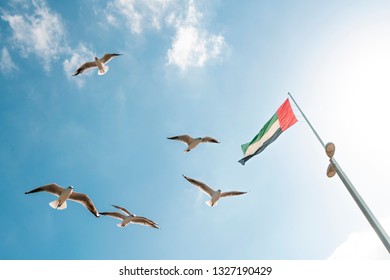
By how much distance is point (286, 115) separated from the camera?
462 inches

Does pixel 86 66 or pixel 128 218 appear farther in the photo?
pixel 86 66

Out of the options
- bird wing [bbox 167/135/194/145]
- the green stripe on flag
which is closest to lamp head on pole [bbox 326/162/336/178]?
the green stripe on flag

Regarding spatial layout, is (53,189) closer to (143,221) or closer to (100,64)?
(143,221)

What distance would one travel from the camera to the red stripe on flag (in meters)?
11.5

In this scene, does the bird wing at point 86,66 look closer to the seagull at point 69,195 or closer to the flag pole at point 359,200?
the seagull at point 69,195

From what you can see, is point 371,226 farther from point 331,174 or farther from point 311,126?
point 311,126

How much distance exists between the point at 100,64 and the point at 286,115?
37.0 ft

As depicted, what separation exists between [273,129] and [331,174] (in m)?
4.28

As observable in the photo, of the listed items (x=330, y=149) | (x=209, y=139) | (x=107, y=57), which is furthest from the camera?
(x=107, y=57)

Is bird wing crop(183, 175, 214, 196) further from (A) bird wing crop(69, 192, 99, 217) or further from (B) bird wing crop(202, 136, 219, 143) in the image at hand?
(A) bird wing crop(69, 192, 99, 217)

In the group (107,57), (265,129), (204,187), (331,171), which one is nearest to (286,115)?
(265,129)

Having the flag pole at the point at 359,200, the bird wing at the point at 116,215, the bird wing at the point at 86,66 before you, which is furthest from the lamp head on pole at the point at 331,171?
the bird wing at the point at 86,66

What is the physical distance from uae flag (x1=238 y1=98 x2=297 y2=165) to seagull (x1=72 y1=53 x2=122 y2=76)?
10064 millimetres

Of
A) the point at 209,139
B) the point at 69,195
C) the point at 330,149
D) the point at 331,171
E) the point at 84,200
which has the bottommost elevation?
the point at 331,171
